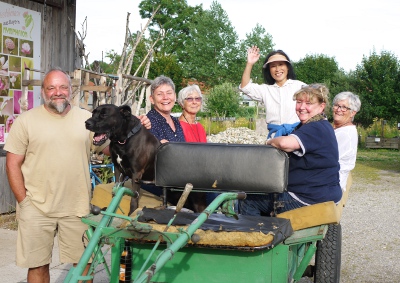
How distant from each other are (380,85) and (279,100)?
97.7 feet

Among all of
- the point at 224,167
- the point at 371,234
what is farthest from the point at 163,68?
the point at 224,167

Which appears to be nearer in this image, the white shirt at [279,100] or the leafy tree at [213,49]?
the white shirt at [279,100]

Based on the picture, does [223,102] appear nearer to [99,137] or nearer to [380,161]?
[380,161]

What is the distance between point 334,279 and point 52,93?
2.36m

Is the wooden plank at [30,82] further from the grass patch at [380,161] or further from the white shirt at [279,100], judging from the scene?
the grass patch at [380,161]

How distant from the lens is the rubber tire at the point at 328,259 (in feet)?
14.1

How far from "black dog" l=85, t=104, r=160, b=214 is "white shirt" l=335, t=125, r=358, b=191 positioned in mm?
1722

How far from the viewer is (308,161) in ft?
12.9

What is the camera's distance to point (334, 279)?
4.29m

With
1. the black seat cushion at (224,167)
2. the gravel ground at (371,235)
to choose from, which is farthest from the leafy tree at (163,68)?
the black seat cushion at (224,167)

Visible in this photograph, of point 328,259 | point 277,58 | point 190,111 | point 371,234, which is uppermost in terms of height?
point 277,58

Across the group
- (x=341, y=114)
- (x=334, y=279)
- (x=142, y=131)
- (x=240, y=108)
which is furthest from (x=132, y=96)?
(x=240, y=108)

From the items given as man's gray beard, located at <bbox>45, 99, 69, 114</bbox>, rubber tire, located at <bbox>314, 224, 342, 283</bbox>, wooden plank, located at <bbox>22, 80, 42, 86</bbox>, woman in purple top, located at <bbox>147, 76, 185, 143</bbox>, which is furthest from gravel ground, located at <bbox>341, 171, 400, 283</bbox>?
wooden plank, located at <bbox>22, 80, 42, 86</bbox>

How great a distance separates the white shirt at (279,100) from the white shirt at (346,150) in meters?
0.43
